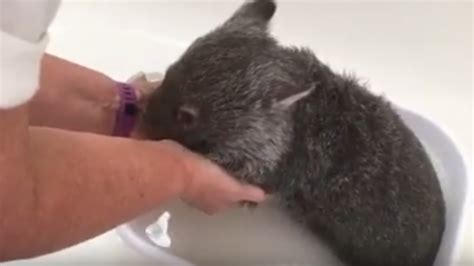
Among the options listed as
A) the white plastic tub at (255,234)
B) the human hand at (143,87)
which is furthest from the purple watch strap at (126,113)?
the white plastic tub at (255,234)

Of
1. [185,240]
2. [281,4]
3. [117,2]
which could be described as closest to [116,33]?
[117,2]

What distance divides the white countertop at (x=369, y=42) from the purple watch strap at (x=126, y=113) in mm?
401

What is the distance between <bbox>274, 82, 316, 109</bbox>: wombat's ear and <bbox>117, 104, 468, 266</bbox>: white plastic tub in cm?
23

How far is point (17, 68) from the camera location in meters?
0.67

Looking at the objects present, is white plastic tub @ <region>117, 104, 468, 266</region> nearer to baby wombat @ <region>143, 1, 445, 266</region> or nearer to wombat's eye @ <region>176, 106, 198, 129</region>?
baby wombat @ <region>143, 1, 445, 266</region>

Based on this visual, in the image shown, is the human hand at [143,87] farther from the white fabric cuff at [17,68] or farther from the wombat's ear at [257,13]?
the white fabric cuff at [17,68]

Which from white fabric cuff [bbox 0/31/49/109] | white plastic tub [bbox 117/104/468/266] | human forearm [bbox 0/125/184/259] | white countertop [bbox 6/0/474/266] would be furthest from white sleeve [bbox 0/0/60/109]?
white countertop [bbox 6/0/474/266]

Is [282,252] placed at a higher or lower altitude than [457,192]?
lower

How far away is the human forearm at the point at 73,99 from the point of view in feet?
3.54

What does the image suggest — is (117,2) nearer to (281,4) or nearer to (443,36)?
(281,4)

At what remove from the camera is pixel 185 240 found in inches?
46.0

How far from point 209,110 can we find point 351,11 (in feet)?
1.99

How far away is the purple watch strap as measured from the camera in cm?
111

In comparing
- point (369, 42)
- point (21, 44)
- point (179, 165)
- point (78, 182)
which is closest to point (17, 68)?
point (21, 44)
